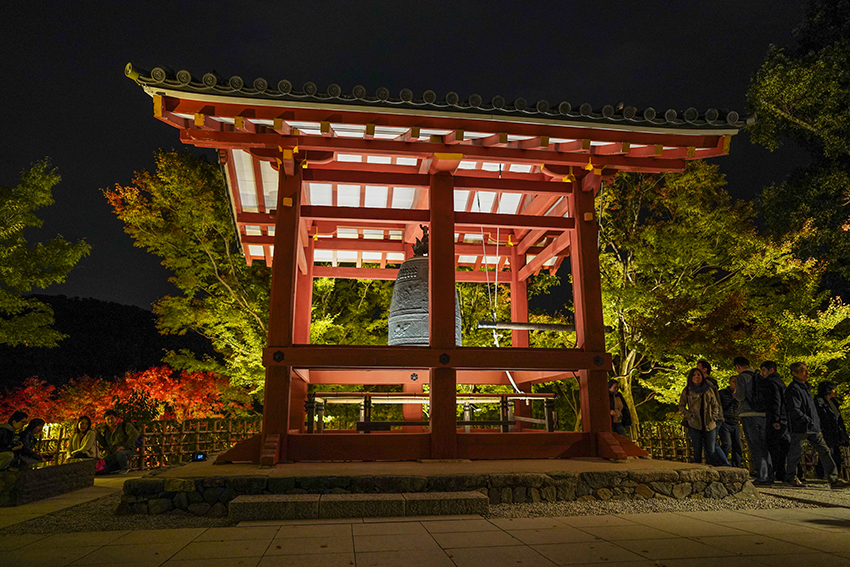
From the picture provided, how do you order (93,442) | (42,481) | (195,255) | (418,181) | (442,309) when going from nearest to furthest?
(42,481)
(442,309)
(418,181)
(93,442)
(195,255)

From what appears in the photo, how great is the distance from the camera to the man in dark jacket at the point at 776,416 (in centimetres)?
736

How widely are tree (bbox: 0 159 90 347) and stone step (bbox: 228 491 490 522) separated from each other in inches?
434

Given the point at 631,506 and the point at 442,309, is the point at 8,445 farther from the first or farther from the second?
the point at 631,506

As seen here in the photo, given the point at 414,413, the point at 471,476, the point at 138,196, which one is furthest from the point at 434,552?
the point at 138,196

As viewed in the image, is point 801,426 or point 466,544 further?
point 801,426

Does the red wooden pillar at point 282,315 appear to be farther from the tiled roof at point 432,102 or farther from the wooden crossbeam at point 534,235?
the wooden crossbeam at point 534,235

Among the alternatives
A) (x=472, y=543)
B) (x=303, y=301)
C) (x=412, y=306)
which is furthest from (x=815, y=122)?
(x=472, y=543)

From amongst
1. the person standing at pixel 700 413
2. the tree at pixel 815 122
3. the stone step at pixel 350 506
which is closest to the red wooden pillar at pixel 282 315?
the stone step at pixel 350 506

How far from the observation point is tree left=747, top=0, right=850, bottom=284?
14336mm

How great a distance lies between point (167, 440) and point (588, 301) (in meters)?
9.71

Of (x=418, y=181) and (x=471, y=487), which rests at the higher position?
(x=418, y=181)

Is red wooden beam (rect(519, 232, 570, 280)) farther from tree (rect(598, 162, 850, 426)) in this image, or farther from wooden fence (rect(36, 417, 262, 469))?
wooden fence (rect(36, 417, 262, 469))

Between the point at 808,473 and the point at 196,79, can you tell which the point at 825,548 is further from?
the point at 196,79

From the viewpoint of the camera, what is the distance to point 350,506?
17.0 ft
